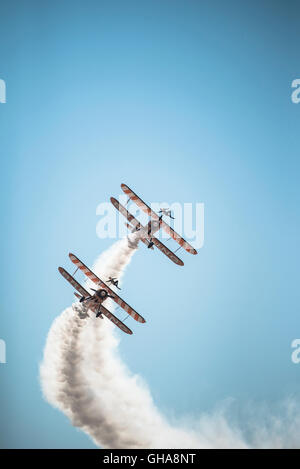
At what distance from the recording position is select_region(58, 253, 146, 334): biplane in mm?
44500

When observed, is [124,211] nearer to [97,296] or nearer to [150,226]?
[150,226]

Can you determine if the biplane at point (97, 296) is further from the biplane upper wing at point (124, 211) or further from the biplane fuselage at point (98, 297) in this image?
the biplane upper wing at point (124, 211)

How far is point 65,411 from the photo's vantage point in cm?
4747

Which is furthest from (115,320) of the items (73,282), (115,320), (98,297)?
(73,282)

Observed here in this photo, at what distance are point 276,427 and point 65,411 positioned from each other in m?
16.5

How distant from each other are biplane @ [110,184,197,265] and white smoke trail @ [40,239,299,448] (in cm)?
232

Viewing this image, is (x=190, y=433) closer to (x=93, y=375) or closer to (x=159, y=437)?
(x=159, y=437)

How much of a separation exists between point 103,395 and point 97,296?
889 centimetres

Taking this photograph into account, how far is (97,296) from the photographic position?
44.4 m

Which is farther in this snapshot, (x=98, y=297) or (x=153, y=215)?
(x=153, y=215)

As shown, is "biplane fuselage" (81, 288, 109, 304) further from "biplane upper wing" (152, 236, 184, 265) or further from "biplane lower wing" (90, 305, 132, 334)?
"biplane upper wing" (152, 236, 184, 265)

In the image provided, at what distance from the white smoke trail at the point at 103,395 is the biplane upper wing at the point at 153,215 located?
3654 mm

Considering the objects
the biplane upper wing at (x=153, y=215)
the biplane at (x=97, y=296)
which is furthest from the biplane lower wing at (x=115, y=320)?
the biplane upper wing at (x=153, y=215)
